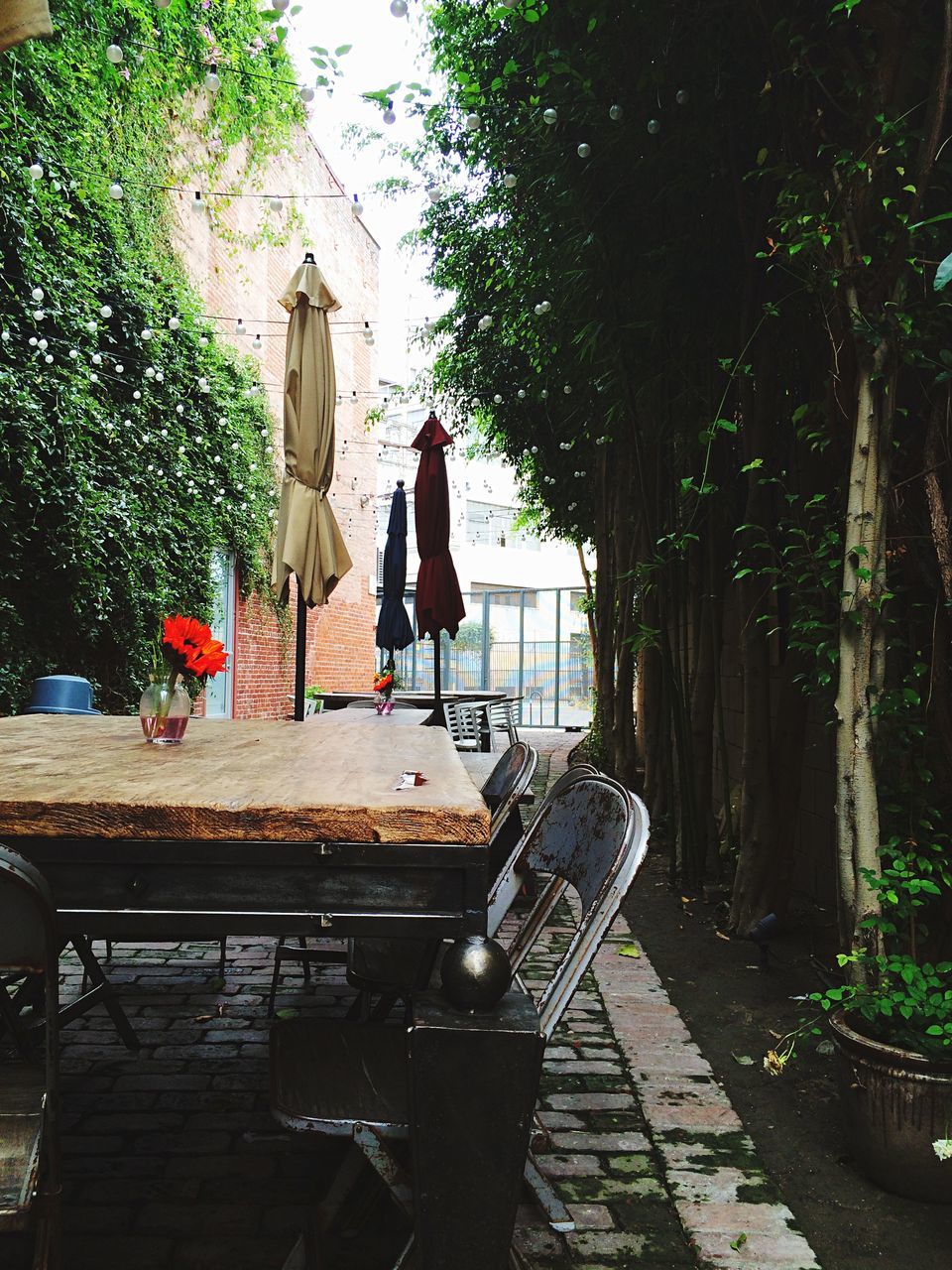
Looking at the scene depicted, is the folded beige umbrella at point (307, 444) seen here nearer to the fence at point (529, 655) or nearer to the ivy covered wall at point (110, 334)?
the ivy covered wall at point (110, 334)

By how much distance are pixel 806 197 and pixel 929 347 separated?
521mm

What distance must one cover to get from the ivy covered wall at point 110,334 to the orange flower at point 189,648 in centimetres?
332

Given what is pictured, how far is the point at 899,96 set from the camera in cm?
244

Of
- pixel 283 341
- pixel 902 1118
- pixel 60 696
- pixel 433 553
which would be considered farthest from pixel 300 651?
pixel 283 341

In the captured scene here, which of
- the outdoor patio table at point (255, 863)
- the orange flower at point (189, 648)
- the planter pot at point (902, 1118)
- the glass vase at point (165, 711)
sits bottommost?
the planter pot at point (902, 1118)

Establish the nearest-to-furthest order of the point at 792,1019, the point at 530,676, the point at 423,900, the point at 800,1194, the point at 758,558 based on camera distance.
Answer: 1. the point at 423,900
2. the point at 800,1194
3. the point at 792,1019
4. the point at 758,558
5. the point at 530,676

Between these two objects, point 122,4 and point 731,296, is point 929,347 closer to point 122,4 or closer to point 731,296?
point 731,296

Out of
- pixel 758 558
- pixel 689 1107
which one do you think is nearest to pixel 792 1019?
pixel 689 1107

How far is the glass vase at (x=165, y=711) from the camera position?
8.83ft

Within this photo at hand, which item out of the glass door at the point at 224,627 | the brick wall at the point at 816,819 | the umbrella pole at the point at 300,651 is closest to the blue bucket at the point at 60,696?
the umbrella pole at the point at 300,651

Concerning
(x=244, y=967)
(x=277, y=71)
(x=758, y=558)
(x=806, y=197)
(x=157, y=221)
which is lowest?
(x=244, y=967)

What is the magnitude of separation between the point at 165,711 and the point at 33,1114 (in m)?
1.43

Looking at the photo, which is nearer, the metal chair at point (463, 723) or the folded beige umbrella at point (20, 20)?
the folded beige umbrella at point (20, 20)

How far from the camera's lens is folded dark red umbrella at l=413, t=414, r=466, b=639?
21.2 feet
